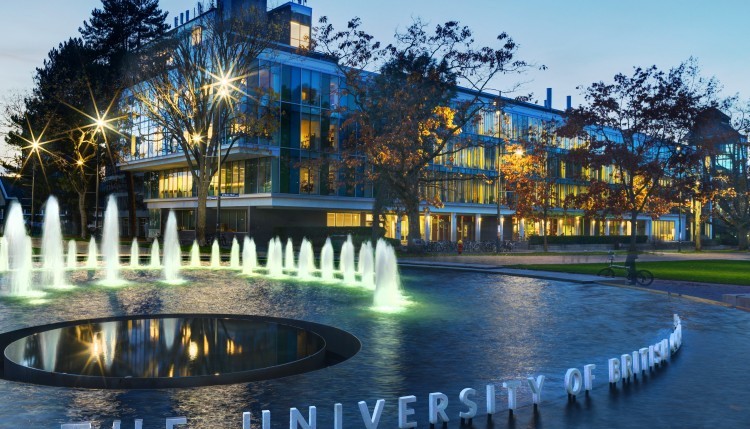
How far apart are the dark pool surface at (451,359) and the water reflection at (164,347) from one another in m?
1.07

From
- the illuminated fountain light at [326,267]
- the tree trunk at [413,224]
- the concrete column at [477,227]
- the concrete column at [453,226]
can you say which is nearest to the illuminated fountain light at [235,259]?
the illuminated fountain light at [326,267]

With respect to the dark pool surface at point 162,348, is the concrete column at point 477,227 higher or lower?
higher

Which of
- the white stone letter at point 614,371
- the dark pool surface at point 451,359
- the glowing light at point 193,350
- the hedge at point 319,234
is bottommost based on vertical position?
the glowing light at point 193,350

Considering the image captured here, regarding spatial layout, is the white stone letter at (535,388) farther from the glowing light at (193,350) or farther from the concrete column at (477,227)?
the concrete column at (477,227)

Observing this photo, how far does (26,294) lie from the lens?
1880 centimetres

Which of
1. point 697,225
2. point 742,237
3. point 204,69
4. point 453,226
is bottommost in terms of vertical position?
point 742,237

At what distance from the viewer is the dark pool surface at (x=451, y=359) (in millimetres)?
7473

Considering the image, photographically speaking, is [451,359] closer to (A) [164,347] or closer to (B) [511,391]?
(B) [511,391]

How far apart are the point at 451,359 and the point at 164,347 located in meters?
5.43

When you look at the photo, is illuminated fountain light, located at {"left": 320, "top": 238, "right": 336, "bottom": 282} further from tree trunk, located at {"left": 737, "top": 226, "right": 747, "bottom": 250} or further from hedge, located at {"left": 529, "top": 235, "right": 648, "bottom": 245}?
tree trunk, located at {"left": 737, "top": 226, "right": 747, "bottom": 250}

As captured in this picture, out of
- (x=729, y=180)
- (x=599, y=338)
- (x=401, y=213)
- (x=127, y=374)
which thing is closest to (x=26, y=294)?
(x=127, y=374)

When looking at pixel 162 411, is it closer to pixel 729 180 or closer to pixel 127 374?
pixel 127 374

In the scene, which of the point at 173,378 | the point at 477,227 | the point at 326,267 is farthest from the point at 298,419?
the point at 477,227

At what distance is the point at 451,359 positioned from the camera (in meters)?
10.6
